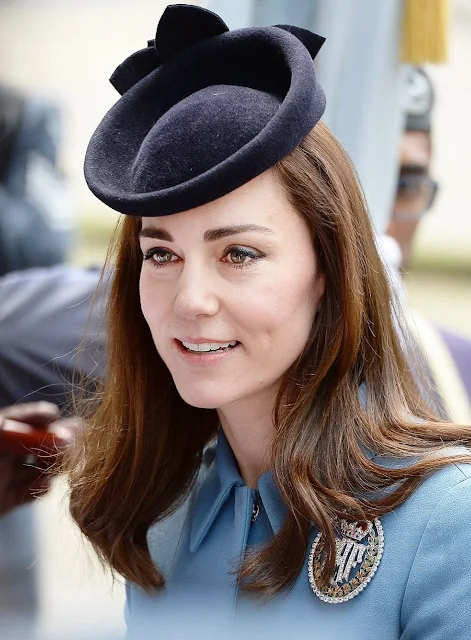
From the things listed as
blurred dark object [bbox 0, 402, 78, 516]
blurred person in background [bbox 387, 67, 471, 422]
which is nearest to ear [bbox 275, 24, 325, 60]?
blurred dark object [bbox 0, 402, 78, 516]

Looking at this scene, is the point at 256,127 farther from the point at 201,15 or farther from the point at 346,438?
the point at 346,438

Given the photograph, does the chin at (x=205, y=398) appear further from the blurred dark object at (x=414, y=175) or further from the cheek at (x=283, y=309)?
the blurred dark object at (x=414, y=175)

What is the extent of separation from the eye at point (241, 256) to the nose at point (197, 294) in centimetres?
4

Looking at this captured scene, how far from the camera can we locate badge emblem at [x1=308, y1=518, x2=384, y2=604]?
1323mm

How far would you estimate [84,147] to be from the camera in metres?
4.67

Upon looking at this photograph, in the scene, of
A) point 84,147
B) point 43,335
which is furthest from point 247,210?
point 84,147

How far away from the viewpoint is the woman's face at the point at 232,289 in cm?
135

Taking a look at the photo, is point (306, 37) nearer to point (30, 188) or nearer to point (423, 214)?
point (423, 214)

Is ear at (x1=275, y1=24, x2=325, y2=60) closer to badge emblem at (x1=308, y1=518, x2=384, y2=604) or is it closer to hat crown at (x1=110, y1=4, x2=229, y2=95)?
hat crown at (x1=110, y1=4, x2=229, y2=95)

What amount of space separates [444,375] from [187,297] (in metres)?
1.38

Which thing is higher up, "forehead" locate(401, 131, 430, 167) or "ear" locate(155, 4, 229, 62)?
"ear" locate(155, 4, 229, 62)

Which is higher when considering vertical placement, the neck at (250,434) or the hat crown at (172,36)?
the hat crown at (172,36)

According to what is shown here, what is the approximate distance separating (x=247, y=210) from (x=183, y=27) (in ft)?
0.93

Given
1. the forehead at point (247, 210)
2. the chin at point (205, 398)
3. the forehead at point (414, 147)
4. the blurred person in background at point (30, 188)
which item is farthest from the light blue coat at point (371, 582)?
the blurred person in background at point (30, 188)
